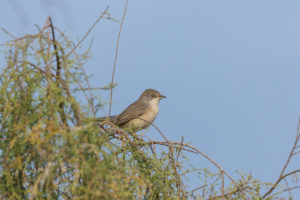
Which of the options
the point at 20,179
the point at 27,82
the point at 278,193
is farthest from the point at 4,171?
the point at 278,193

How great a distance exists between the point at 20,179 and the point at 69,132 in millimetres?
698

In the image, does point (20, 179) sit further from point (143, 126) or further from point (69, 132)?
point (143, 126)

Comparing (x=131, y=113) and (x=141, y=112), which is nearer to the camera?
(x=131, y=113)

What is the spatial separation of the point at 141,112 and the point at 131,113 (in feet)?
0.78

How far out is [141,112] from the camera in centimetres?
868

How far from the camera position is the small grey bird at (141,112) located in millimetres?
8344

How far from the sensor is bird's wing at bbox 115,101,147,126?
8359mm

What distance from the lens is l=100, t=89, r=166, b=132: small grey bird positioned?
328 inches

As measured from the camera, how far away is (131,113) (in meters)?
8.54

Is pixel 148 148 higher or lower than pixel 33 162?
higher

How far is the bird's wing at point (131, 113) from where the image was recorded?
8.36 meters

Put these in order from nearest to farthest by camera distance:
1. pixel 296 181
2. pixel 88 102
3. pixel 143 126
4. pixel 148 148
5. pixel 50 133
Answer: pixel 50 133 → pixel 88 102 → pixel 296 181 → pixel 148 148 → pixel 143 126

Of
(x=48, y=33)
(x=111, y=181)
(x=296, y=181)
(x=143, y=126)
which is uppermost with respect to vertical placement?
(x=143, y=126)

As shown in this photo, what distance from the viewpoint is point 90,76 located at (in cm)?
304
